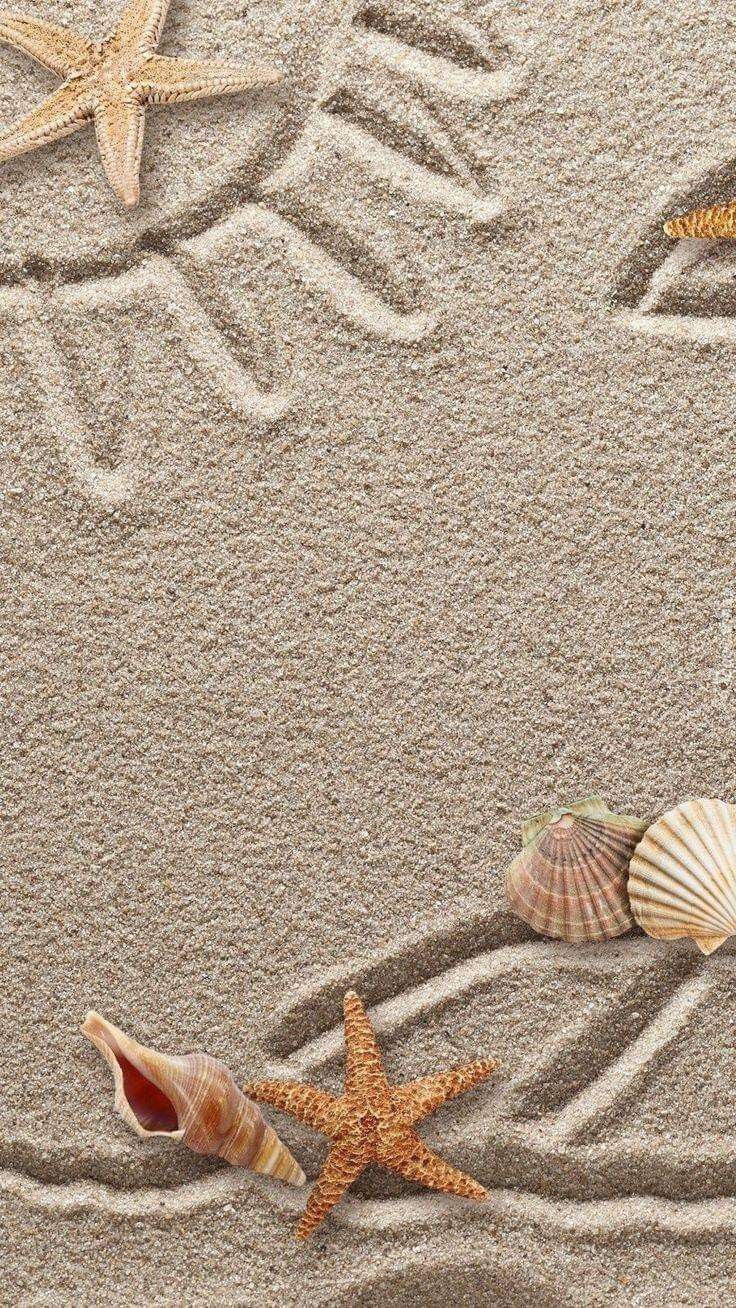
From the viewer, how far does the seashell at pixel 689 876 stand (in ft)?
6.07

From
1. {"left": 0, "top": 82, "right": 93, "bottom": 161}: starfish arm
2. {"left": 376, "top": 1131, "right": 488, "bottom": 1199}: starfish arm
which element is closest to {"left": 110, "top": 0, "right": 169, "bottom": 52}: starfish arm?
{"left": 0, "top": 82, "right": 93, "bottom": 161}: starfish arm

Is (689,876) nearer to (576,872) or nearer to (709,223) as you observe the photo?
(576,872)

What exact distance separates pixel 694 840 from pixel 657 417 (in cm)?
73

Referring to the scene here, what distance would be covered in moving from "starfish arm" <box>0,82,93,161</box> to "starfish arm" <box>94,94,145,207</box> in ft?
0.11

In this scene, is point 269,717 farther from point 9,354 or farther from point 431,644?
point 9,354

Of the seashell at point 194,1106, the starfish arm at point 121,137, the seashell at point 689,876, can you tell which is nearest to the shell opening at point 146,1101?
the seashell at point 194,1106

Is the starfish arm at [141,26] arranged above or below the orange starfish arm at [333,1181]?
above

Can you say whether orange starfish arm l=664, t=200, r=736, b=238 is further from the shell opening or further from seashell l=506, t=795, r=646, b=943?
the shell opening

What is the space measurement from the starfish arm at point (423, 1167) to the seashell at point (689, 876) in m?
0.52

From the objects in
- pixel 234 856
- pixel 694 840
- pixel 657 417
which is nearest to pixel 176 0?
pixel 657 417

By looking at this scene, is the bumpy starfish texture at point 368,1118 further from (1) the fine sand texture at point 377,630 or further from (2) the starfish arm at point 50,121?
(2) the starfish arm at point 50,121

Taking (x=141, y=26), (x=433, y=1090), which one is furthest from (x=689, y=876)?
(x=141, y=26)

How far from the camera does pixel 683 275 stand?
1955 millimetres

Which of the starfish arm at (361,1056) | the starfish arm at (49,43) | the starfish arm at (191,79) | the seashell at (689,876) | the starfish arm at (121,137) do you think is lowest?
the starfish arm at (361,1056)
